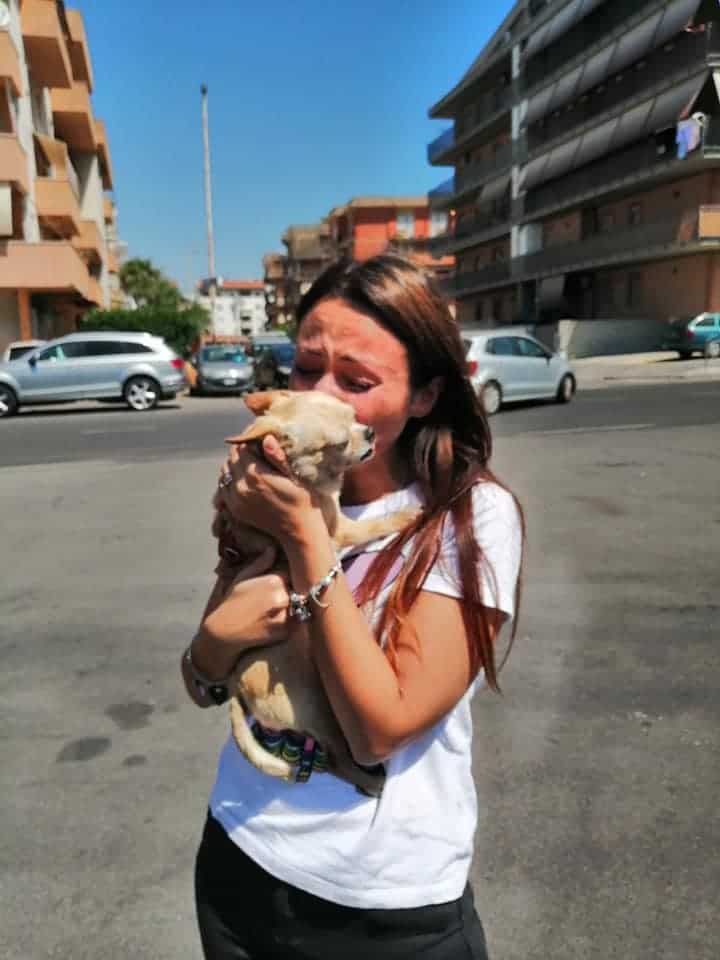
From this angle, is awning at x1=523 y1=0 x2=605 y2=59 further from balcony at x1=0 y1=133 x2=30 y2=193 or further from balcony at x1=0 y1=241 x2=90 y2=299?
balcony at x1=0 y1=241 x2=90 y2=299

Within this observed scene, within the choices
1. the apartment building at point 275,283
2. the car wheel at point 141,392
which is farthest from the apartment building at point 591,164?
the apartment building at point 275,283

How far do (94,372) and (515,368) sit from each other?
10737mm

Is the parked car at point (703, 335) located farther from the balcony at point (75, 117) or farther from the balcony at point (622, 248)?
the balcony at point (75, 117)

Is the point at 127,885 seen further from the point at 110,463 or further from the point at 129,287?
the point at 129,287

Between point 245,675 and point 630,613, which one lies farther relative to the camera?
point 630,613

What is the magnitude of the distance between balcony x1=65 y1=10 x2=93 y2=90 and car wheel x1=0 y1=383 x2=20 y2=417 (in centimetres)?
2592

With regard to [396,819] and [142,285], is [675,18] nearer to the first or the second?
[396,819]

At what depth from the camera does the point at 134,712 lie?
3.89m

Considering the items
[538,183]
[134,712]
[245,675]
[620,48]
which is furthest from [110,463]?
[538,183]

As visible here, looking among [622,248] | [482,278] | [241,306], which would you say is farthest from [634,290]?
[241,306]

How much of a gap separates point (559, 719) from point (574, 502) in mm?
4596

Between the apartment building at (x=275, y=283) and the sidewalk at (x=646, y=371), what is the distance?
83.4 meters

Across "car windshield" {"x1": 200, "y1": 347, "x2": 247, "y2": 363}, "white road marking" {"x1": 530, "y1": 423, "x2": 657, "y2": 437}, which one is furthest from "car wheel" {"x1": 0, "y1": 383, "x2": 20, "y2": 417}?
"white road marking" {"x1": 530, "y1": 423, "x2": 657, "y2": 437}

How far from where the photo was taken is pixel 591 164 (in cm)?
4234
